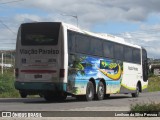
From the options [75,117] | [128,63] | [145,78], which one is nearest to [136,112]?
[75,117]

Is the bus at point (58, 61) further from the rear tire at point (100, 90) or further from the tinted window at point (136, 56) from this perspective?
the tinted window at point (136, 56)

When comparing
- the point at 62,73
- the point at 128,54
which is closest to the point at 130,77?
the point at 128,54

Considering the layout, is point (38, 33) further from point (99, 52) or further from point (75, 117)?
point (75, 117)

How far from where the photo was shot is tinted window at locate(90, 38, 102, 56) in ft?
77.4

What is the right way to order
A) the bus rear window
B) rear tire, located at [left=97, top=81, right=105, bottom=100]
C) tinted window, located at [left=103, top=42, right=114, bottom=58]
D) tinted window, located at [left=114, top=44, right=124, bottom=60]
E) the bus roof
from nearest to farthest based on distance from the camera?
1. the bus rear window
2. the bus roof
3. rear tire, located at [left=97, top=81, right=105, bottom=100]
4. tinted window, located at [left=103, top=42, right=114, bottom=58]
5. tinted window, located at [left=114, top=44, right=124, bottom=60]

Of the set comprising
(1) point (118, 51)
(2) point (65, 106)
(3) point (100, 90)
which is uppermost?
(1) point (118, 51)

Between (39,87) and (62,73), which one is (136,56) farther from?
(39,87)

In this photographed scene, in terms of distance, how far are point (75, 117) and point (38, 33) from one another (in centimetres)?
837

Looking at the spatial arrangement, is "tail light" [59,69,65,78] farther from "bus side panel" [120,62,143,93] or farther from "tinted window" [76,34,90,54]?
"bus side panel" [120,62,143,93]

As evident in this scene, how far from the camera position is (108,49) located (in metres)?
25.6

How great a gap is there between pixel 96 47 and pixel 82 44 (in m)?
1.77

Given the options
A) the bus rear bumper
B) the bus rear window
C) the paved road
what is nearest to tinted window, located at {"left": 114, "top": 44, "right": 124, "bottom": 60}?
the paved road

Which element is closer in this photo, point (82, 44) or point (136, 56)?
point (82, 44)

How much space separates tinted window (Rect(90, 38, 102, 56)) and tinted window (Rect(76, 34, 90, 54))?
1.61 feet
